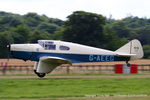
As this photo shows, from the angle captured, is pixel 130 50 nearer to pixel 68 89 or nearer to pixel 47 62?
pixel 47 62

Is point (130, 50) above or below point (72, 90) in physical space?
above

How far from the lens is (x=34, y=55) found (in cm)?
2347

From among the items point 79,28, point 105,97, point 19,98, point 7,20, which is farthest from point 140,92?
point 7,20

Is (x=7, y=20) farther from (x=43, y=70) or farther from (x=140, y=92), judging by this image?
(x=140, y=92)

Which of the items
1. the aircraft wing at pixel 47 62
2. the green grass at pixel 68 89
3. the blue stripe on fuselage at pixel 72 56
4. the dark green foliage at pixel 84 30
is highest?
the dark green foliage at pixel 84 30

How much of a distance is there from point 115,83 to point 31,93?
17.9ft

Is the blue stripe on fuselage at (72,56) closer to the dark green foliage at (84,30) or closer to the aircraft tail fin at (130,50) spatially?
the aircraft tail fin at (130,50)

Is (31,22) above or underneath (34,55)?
above

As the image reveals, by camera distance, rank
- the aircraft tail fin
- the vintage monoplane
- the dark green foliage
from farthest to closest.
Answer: the dark green foliage < the aircraft tail fin < the vintage monoplane

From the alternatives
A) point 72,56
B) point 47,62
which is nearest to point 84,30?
point 72,56

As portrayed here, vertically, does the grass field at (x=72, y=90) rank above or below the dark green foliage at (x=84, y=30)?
below

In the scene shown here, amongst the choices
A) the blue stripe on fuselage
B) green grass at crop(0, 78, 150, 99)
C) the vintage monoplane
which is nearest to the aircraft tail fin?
the blue stripe on fuselage

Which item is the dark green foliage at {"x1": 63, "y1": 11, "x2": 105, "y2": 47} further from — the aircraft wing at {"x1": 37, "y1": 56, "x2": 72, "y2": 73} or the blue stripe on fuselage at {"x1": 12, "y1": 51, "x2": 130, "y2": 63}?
the aircraft wing at {"x1": 37, "y1": 56, "x2": 72, "y2": 73}

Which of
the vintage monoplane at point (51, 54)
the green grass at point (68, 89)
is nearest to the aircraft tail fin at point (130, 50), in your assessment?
the vintage monoplane at point (51, 54)
